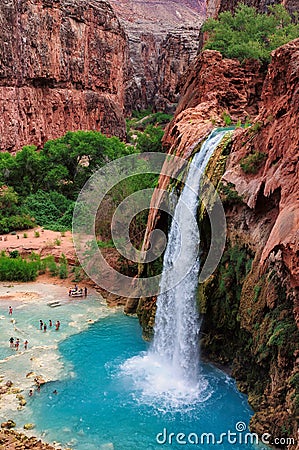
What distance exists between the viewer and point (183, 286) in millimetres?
13070

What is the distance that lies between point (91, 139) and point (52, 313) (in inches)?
686

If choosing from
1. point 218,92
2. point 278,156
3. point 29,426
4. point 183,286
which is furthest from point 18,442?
point 218,92

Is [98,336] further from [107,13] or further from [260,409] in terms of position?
[107,13]

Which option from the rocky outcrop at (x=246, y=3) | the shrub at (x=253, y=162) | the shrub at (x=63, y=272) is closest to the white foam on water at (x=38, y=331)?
the shrub at (x=63, y=272)

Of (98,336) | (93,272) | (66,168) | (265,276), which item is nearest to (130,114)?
(66,168)

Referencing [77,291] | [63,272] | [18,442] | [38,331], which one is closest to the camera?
[18,442]

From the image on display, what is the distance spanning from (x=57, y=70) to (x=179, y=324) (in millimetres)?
32358

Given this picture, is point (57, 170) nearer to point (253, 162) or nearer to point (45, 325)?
point (45, 325)

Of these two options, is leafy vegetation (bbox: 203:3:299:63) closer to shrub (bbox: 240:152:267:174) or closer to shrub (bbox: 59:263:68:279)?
shrub (bbox: 240:152:267:174)

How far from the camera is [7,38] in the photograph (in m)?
34.7

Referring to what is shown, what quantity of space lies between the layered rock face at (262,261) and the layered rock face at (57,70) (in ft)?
83.2

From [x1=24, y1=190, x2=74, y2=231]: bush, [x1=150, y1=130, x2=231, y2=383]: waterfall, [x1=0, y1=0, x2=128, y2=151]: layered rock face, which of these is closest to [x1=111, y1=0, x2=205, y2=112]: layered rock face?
[x1=0, y1=0, x2=128, y2=151]: layered rock face

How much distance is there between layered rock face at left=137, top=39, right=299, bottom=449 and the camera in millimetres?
8758

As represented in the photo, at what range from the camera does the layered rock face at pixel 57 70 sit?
35.4 meters
